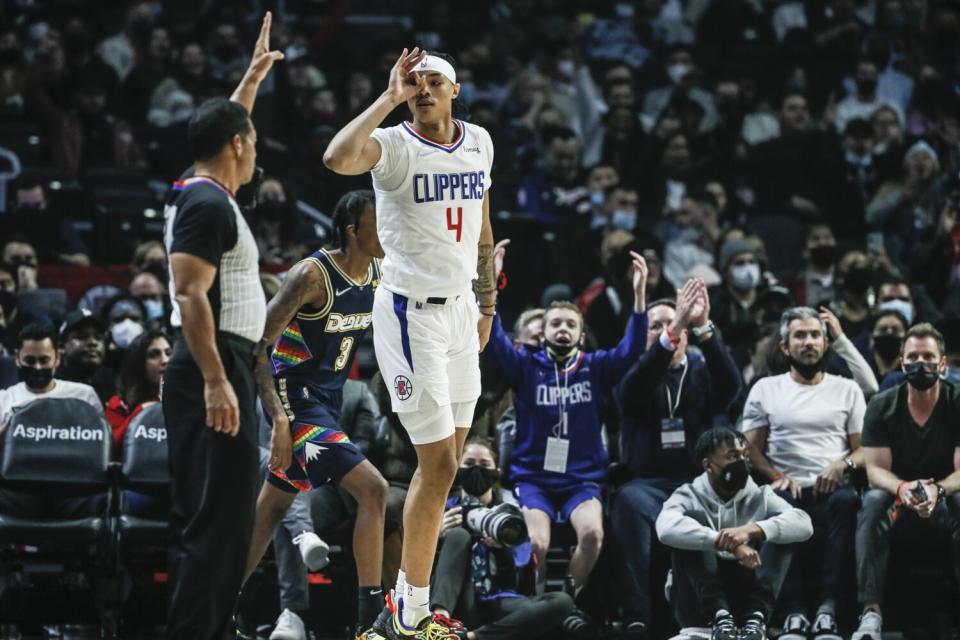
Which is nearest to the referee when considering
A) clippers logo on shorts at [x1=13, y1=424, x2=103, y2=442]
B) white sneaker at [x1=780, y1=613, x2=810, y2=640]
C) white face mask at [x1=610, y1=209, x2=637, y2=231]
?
clippers logo on shorts at [x1=13, y1=424, x2=103, y2=442]

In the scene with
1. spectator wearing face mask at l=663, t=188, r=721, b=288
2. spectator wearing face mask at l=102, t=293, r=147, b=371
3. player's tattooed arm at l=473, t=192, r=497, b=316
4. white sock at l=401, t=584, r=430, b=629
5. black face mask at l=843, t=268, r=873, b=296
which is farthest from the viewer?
spectator wearing face mask at l=663, t=188, r=721, b=288

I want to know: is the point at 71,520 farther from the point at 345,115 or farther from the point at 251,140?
the point at 345,115

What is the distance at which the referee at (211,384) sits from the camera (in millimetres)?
5289

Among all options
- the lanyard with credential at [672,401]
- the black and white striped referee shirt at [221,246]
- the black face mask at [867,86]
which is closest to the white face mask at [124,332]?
the lanyard with credential at [672,401]

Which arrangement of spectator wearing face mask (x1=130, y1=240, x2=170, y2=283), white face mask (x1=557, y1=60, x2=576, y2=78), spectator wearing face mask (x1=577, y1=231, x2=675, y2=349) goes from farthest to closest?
white face mask (x1=557, y1=60, x2=576, y2=78) → spectator wearing face mask (x1=130, y1=240, x2=170, y2=283) → spectator wearing face mask (x1=577, y1=231, x2=675, y2=349)

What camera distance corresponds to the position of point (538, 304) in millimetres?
11836

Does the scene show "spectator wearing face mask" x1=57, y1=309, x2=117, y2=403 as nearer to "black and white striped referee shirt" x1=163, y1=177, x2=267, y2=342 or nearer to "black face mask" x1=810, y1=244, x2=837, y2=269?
"black and white striped referee shirt" x1=163, y1=177, x2=267, y2=342

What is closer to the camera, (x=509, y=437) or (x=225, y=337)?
(x=225, y=337)

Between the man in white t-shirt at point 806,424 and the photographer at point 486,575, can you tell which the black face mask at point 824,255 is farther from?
the photographer at point 486,575

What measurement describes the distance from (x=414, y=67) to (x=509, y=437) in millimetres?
3613

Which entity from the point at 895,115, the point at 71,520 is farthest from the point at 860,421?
the point at 895,115

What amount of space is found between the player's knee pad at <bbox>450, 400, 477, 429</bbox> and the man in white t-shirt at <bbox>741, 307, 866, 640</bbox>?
2.85 metres

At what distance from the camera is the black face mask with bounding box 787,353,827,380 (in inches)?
351

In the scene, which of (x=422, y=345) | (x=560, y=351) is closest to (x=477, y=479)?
(x=560, y=351)
